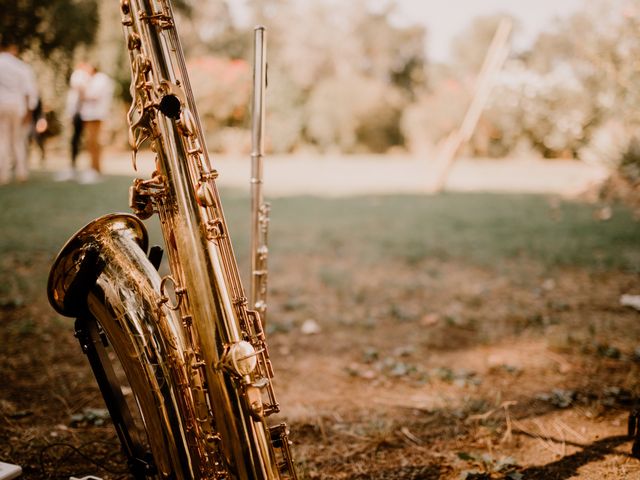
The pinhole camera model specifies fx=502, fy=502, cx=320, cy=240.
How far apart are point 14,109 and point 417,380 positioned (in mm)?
7937

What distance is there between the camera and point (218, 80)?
17359 mm

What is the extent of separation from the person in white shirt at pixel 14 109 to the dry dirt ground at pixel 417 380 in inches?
176

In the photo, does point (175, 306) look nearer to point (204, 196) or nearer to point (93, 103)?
point (204, 196)

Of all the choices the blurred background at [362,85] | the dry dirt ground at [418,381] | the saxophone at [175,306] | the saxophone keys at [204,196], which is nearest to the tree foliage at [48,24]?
the blurred background at [362,85]

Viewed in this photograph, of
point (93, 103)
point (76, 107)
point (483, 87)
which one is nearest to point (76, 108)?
point (76, 107)

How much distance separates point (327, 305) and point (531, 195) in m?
7.03

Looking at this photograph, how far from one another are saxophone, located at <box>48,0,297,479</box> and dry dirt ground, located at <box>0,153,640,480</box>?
2.12ft

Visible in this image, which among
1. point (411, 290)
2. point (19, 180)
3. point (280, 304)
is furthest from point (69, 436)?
point (19, 180)

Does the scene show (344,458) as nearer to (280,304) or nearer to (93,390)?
(93,390)

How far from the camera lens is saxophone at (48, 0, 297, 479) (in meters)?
1.57

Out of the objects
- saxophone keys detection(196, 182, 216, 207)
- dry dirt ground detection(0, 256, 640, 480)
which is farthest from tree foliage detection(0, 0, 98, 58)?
saxophone keys detection(196, 182, 216, 207)

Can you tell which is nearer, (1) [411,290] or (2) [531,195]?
(1) [411,290]

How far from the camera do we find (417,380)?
3.21 metres

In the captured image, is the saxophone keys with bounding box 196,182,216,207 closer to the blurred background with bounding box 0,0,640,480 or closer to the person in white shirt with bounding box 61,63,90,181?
the blurred background with bounding box 0,0,640,480
